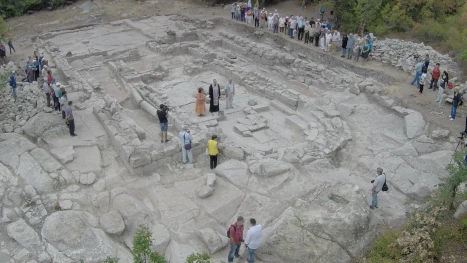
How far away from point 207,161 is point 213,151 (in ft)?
3.32

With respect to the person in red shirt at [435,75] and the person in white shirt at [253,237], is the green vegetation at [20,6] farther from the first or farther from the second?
the person in white shirt at [253,237]

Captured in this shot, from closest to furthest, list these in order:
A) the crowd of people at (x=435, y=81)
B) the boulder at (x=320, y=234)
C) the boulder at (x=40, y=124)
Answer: the boulder at (x=320, y=234)
the boulder at (x=40, y=124)
the crowd of people at (x=435, y=81)

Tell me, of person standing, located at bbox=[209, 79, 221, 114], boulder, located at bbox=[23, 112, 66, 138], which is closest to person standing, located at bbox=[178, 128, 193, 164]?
person standing, located at bbox=[209, 79, 221, 114]

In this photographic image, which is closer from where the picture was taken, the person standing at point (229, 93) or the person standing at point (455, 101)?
the person standing at point (455, 101)

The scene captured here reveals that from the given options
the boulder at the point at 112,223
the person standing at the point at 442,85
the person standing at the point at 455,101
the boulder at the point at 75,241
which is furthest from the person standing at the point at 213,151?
the person standing at the point at 442,85

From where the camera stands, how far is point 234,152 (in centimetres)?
1303

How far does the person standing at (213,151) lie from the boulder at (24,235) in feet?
17.0

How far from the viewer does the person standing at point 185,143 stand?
1261 cm

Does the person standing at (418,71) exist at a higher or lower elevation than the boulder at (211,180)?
higher

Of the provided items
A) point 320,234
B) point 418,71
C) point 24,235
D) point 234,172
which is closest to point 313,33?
point 418,71

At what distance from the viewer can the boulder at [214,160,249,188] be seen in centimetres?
1188

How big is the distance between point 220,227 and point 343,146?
560 centimetres

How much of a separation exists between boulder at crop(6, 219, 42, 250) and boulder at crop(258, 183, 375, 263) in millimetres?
4971

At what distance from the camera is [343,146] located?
13945mm
